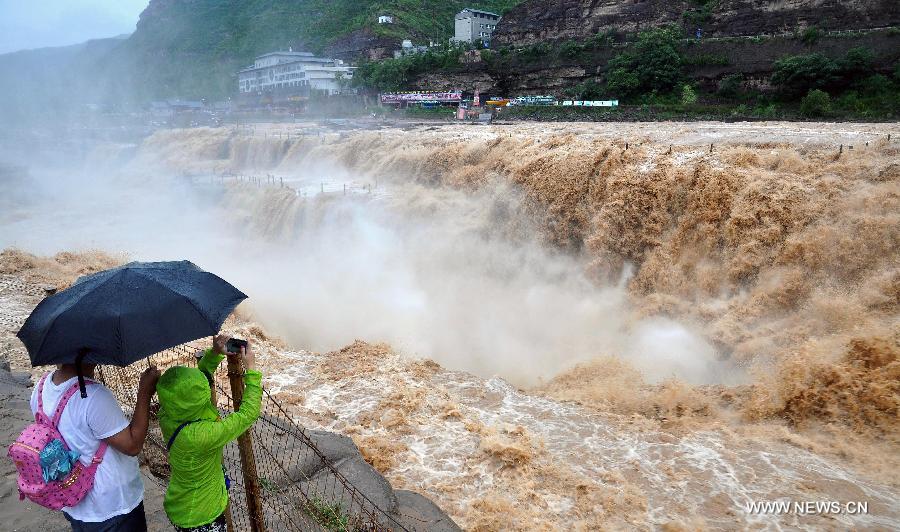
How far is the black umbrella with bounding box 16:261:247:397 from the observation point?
2168mm

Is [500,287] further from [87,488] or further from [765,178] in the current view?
[87,488]

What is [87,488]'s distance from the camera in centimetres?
229

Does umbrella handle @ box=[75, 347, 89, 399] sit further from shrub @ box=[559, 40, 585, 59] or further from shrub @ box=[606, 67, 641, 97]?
shrub @ box=[559, 40, 585, 59]

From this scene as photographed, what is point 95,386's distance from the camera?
227cm

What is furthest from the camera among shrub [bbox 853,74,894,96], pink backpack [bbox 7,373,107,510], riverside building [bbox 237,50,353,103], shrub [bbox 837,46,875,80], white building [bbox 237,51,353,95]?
white building [bbox 237,51,353,95]

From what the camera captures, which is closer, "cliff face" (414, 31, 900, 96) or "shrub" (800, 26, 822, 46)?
"cliff face" (414, 31, 900, 96)

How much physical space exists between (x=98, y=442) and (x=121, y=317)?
21.7 inches

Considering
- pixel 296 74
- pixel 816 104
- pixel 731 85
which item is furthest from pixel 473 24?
pixel 816 104

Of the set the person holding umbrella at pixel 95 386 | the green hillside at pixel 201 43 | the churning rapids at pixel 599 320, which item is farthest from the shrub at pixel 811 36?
the green hillside at pixel 201 43

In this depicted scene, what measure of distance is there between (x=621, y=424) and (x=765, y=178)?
5685mm

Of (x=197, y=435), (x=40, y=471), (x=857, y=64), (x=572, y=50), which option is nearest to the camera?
(x=40, y=471)

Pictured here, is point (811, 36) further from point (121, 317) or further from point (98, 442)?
point (98, 442)

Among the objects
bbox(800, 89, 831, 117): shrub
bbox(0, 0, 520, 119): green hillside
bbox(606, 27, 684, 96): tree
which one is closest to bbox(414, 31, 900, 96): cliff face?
bbox(606, 27, 684, 96): tree

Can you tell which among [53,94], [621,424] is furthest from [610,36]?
[53,94]
